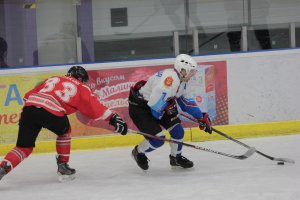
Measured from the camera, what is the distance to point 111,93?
509 centimetres

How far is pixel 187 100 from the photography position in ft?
13.1

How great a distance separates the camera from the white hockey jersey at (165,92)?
12.3ft

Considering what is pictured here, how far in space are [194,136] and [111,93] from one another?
0.77 m

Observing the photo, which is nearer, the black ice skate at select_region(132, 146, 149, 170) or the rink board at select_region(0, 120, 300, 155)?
the black ice skate at select_region(132, 146, 149, 170)

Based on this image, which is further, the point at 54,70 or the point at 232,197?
the point at 54,70

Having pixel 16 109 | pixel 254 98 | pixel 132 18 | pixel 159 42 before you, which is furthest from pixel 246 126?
pixel 16 109

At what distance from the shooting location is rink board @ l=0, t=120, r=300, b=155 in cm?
492

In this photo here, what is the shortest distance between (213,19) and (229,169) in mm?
2084

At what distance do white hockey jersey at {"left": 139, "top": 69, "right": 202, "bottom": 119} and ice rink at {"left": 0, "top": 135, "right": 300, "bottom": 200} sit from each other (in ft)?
1.39

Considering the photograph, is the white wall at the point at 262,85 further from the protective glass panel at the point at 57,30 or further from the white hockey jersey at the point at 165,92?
the white hockey jersey at the point at 165,92

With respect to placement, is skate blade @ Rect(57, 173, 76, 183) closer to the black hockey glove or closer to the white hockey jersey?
the black hockey glove

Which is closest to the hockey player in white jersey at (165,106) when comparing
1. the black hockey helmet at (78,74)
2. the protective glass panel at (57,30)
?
the black hockey helmet at (78,74)

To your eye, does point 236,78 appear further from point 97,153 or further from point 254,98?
point 97,153

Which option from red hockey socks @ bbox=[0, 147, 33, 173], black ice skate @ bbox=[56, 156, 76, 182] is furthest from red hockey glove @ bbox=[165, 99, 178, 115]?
red hockey socks @ bbox=[0, 147, 33, 173]
